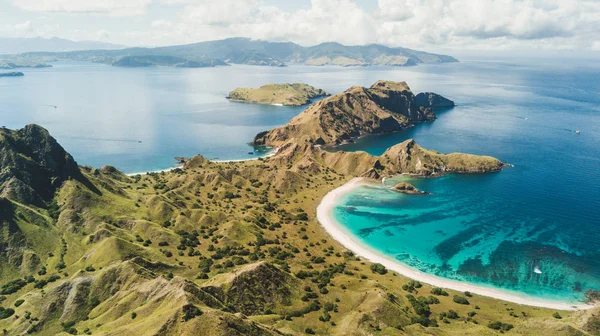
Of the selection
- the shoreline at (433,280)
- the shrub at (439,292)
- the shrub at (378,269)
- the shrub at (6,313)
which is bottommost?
the shoreline at (433,280)

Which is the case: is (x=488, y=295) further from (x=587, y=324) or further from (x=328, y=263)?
(x=328, y=263)

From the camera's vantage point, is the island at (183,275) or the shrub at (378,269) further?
the shrub at (378,269)

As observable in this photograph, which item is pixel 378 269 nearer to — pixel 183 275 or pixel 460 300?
pixel 460 300

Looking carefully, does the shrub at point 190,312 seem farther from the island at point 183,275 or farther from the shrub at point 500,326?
the shrub at point 500,326

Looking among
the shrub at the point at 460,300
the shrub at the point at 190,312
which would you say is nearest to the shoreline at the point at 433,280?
the shrub at the point at 460,300

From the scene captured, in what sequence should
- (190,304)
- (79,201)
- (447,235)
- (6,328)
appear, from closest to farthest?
(190,304) → (6,328) → (79,201) → (447,235)

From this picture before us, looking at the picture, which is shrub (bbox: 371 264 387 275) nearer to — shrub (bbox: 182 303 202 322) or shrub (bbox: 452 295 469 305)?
shrub (bbox: 452 295 469 305)

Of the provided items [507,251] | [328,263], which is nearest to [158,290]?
[328,263]
